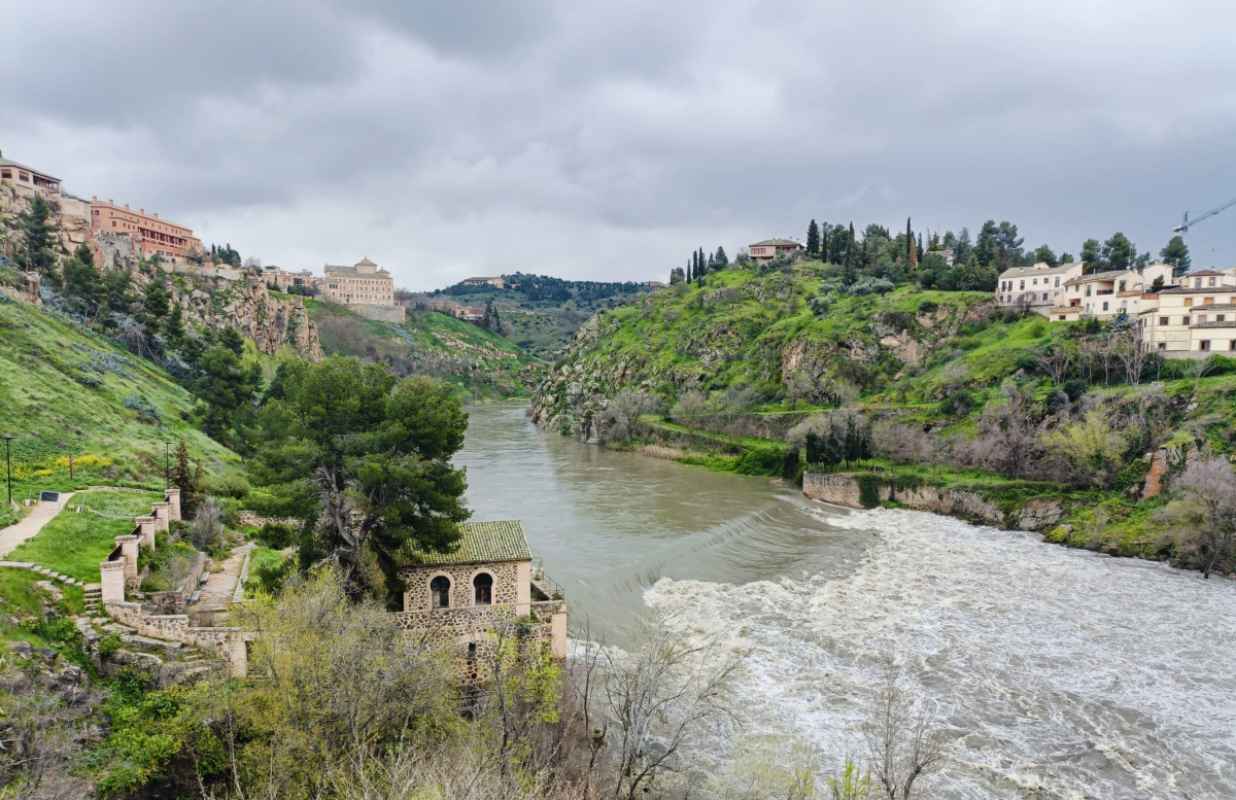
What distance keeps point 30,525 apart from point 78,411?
52.5 feet

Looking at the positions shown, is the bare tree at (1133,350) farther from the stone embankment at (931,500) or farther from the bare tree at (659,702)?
the bare tree at (659,702)

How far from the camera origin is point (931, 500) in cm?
4856

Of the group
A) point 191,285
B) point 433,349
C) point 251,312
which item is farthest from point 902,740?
point 433,349

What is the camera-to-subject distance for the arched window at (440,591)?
70.7ft

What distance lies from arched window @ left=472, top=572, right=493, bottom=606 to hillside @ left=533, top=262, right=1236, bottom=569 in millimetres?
34963

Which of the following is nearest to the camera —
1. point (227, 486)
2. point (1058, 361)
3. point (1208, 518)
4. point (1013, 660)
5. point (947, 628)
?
point (1013, 660)

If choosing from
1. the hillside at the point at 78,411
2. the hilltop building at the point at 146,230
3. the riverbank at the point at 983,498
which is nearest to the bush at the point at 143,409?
the hillside at the point at 78,411

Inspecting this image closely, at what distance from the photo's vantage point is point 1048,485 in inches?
1721

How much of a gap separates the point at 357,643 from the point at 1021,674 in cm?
2225

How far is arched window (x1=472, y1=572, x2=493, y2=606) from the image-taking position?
2178cm

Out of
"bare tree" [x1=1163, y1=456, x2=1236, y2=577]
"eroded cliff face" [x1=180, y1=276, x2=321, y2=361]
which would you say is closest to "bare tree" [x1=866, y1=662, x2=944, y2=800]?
"bare tree" [x1=1163, y1=456, x2=1236, y2=577]

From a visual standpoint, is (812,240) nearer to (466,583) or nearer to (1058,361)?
(1058,361)

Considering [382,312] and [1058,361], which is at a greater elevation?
[382,312]

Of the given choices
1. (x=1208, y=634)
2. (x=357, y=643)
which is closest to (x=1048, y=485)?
(x=1208, y=634)
